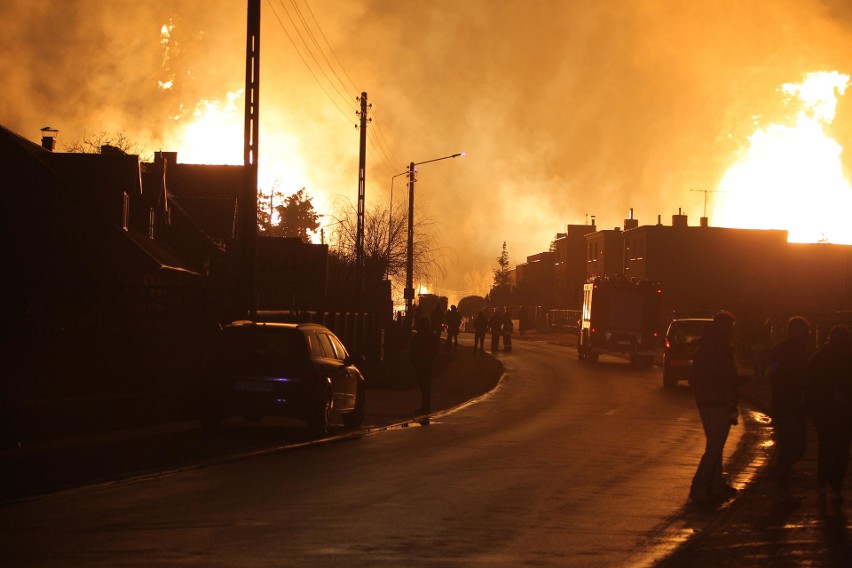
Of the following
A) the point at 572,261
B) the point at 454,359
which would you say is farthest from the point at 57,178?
the point at 572,261

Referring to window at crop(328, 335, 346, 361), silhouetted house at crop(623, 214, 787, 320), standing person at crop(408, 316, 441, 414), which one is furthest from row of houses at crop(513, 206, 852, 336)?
window at crop(328, 335, 346, 361)

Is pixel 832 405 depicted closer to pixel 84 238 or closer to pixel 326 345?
pixel 326 345

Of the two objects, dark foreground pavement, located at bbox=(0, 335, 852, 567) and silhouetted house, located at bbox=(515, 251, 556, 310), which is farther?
silhouetted house, located at bbox=(515, 251, 556, 310)

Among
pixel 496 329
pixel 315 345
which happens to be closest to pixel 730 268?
pixel 496 329

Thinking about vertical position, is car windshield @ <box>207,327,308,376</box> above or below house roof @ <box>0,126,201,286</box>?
below

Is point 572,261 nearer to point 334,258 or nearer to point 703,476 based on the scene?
point 334,258

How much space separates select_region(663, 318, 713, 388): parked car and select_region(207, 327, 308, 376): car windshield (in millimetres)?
17203

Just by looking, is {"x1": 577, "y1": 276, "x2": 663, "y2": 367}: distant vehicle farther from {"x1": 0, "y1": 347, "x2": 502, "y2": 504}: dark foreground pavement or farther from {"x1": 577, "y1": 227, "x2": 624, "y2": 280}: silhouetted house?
{"x1": 577, "y1": 227, "x2": 624, "y2": 280}: silhouetted house

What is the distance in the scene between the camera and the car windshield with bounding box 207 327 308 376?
18.8 metres

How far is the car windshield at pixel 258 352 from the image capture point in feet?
61.6

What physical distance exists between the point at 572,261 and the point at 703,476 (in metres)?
116

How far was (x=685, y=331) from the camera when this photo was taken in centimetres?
3425

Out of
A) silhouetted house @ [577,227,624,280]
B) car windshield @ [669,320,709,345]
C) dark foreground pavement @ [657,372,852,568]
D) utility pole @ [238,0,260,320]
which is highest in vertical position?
silhouetted house @ [577,227,624,280]

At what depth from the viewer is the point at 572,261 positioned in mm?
127250
